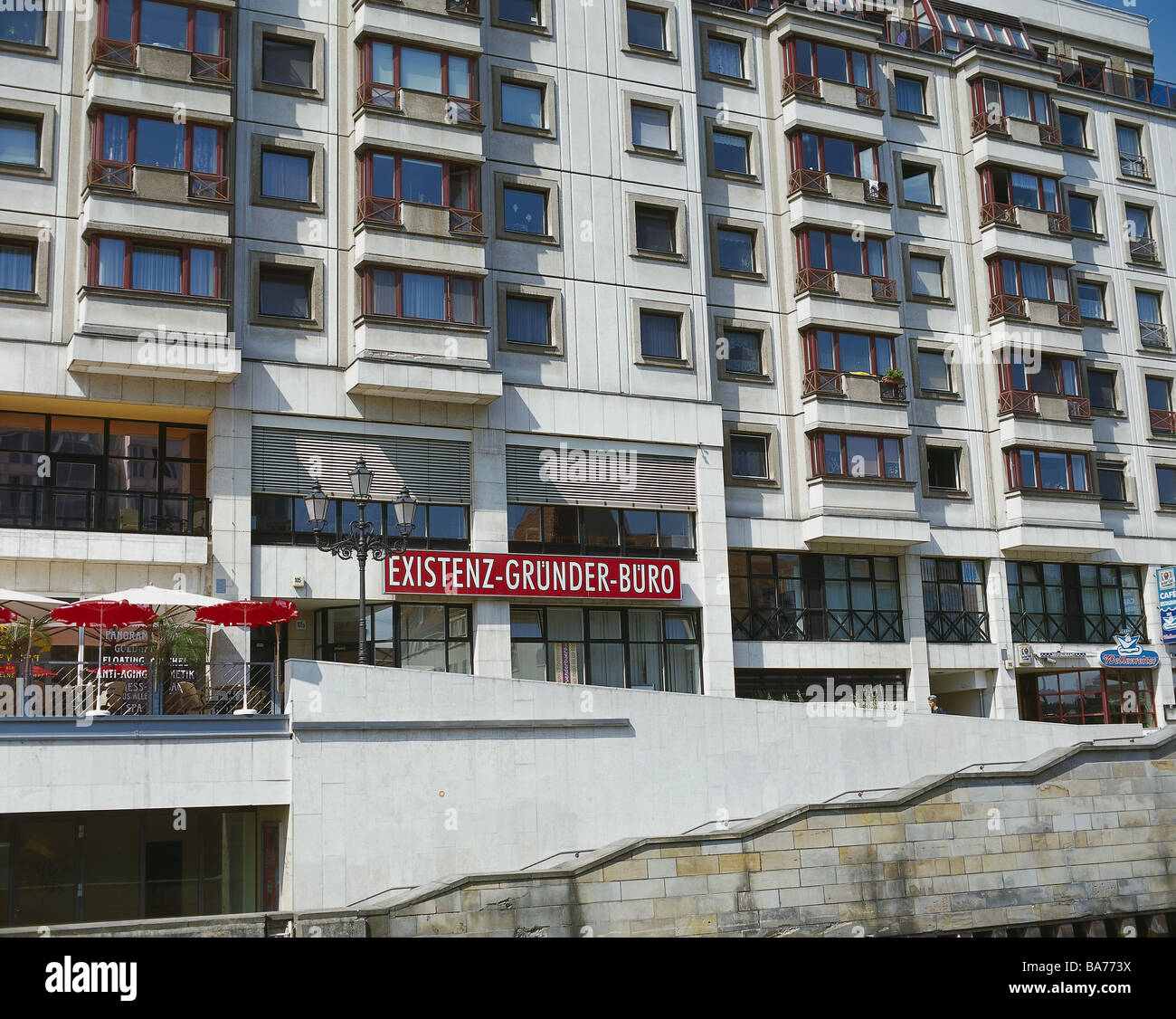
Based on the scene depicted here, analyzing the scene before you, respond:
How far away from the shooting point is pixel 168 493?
28.4m

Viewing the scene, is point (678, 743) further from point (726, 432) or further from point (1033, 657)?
point (1033, 657)

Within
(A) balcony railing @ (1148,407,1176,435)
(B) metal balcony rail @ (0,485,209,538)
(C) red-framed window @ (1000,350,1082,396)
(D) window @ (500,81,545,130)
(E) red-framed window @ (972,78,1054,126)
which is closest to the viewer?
(B) metal balcony rail @ (0,485,209,538)

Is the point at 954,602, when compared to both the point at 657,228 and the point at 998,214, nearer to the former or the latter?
the point at 998,214

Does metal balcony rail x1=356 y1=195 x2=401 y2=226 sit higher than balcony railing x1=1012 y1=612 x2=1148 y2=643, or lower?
higher

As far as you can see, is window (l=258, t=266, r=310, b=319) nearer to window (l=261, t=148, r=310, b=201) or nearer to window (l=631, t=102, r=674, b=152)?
window (l=261, t=148, r=310, b=201)

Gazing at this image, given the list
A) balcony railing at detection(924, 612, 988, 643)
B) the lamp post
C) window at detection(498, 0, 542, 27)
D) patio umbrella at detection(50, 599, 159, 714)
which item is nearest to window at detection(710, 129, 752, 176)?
window at detection(498, 0, 542, 27)

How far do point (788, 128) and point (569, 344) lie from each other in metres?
9.93

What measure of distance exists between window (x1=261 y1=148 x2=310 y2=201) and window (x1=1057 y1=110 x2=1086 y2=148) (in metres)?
25.9

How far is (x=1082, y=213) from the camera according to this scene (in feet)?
140

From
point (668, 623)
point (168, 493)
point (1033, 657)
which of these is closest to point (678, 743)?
point (668, 623)

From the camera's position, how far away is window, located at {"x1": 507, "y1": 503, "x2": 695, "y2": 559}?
31000 millimetres

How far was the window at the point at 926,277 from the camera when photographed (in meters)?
38.7

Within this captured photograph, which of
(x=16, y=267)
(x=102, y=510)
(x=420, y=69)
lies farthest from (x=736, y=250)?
(x=16, y=267)

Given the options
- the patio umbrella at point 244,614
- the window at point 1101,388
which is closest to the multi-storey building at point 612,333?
the window at point 1101,388
